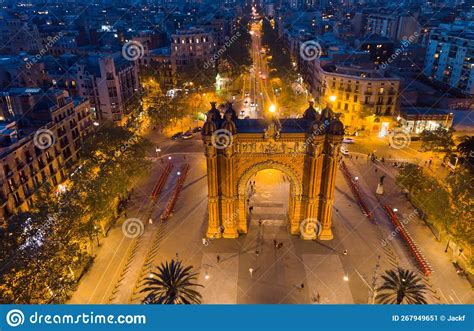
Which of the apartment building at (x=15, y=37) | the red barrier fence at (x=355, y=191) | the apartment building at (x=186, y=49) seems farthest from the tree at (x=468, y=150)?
the apartment building at (x=15, y=37)

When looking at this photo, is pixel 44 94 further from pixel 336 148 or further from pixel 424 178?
pixel 424 178

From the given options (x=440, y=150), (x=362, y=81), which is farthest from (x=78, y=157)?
(x=440, y=150)

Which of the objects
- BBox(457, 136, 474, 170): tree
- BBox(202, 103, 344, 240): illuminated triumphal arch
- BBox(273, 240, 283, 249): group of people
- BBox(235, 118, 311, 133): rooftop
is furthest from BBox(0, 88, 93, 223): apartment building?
BBox(457, 136, 474, 170): tree

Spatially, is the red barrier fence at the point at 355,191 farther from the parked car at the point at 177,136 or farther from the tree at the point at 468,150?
the parked car at the point at 177,136

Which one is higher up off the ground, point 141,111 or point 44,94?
point 44,94

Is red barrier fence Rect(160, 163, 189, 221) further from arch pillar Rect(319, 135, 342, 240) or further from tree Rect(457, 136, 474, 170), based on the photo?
tree Rect(457, 136, 474, 170)

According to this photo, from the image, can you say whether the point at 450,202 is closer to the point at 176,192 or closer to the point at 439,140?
the point at 439,140
